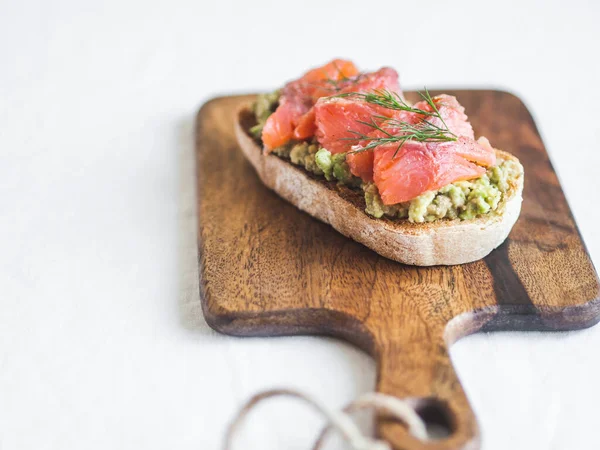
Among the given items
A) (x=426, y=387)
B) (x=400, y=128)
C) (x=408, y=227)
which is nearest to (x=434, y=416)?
(x=426, y=387)

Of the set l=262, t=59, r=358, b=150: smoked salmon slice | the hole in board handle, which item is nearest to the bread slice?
l=262, t=59, r=358, b=150: smoked salmon slice

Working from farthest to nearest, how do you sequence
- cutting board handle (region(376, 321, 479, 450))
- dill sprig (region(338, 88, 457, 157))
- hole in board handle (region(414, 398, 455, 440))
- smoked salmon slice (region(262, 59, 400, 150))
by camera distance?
smoked salmon slice (region(262, 59, 400, 150)) < dill sprig (region(338, 88, 457, 157)) < hole in board handle (region(414, 398, 455, 440)) < cutting board handle (region(376, 321, 479, 450))

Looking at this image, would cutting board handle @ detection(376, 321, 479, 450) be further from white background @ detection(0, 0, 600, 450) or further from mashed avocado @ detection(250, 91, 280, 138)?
mashed avocado @ detection(250, 91, 280, 138)

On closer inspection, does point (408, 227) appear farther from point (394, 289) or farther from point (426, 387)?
point (426, 387)

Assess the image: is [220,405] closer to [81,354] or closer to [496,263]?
[81,354]

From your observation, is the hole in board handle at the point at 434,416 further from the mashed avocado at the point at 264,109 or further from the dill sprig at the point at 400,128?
the mashed avocado at the point at 264,109

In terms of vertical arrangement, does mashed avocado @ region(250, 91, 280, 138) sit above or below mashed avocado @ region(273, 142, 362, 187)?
above
